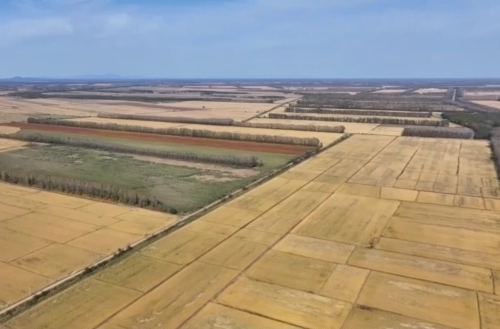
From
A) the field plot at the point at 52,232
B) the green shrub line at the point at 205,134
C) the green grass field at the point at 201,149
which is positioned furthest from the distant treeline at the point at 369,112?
the field plot at the point at 52,232

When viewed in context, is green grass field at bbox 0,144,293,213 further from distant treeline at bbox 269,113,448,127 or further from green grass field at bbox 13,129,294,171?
distant treeline at bbox 269,113,448,127

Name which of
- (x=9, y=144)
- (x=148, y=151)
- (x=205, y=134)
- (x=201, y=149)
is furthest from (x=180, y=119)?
(x=148, y=151)

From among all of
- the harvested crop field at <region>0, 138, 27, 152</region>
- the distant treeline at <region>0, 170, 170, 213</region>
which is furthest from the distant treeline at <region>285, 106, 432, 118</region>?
the distant treeline at <region>0, 170, 170, 213</region>

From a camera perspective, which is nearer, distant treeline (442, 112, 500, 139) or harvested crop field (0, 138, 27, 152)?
harvested crop field (0, 138, 27, 152)

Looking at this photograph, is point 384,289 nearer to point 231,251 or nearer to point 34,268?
point 231,251

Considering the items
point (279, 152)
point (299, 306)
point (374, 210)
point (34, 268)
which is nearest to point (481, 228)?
point (374, 210)

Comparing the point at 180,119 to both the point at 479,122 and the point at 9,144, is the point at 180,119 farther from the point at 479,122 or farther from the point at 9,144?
the point at 479,122

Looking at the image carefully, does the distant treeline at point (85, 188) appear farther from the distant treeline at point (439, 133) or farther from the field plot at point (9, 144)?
the distant treeline at point (439, 133)
